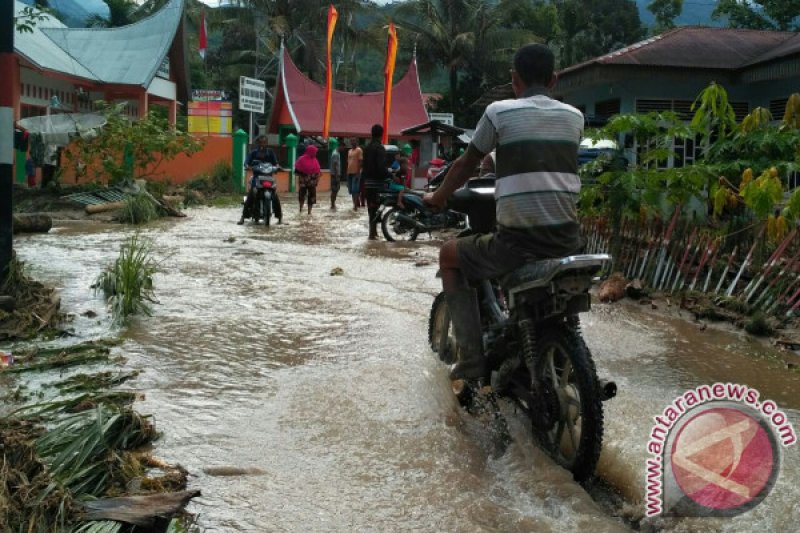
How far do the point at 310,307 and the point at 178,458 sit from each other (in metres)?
3.65

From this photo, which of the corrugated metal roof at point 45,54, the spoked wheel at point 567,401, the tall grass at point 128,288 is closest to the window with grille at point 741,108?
the tall grass at point 128,288

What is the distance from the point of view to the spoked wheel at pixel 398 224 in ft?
42.5

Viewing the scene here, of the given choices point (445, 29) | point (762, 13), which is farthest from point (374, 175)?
point (445, 29)

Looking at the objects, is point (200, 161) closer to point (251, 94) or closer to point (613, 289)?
point (251, 94)

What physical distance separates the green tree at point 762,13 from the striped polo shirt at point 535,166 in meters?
26.0

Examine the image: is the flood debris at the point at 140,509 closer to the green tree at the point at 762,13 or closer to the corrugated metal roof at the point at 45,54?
the corrugated metal roof at the point at 45,54

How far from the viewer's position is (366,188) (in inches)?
517

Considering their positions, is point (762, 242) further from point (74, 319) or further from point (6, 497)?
point (6, 497)

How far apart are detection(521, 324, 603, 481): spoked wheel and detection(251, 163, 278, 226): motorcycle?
11.4 meters

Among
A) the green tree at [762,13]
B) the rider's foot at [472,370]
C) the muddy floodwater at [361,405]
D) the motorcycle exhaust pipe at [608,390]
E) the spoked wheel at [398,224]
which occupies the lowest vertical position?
the muddy floodwater at [361,405]

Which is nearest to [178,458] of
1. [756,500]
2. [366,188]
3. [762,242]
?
[756,500]

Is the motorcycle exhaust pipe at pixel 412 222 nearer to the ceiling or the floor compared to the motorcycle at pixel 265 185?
nearer to the floor

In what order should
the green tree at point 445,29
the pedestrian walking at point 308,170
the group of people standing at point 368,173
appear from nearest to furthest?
1. the group of people standing at point 368,173
2. the pedestrian walking at point 308,170
3. the green tree at point 445,29

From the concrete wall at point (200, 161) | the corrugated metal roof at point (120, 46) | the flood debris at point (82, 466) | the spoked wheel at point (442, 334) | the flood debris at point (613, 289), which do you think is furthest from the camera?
the concrete wall at point (200, 161)
